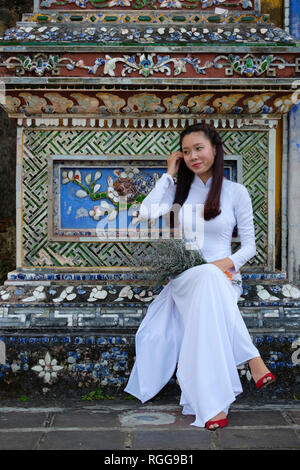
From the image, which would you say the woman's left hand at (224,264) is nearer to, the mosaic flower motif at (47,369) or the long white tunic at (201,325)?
the long white tunic at (201,325)


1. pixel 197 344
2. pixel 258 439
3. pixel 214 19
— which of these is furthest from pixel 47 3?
pixel 258 439

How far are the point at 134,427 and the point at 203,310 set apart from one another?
673 millimetres

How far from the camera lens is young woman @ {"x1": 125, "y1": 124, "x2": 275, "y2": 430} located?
8.89 ft

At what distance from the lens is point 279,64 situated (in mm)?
3514

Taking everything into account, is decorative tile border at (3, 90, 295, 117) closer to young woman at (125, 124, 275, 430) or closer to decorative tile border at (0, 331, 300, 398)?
young woman at (125, 124, 275, 430)

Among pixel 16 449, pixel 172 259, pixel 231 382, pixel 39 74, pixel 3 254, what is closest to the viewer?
pixel 16 449

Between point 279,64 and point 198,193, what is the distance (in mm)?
1048

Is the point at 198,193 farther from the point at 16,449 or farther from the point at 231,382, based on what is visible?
the point at 16,449

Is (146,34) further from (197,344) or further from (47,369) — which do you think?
(47,369)

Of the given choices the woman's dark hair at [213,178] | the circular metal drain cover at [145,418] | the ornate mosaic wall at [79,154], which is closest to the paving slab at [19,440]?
the circular metal drain cover at [145,418]

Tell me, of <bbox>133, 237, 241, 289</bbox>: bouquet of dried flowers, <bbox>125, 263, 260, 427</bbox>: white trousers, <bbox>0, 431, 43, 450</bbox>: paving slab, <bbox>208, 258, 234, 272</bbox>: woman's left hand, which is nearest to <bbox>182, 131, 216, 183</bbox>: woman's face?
<bbox>133, 237, 241, 289</bbox>: bouquet of dried flowers

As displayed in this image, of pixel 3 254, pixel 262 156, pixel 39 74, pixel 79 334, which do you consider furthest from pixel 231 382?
pixel 3 254

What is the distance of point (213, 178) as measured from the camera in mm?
3205

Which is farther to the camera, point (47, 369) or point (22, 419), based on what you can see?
point (47, 369)
